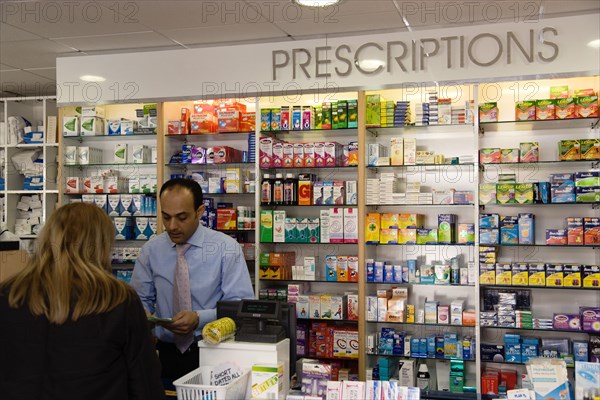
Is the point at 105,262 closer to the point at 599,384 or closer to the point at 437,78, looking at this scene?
the point at 599,384

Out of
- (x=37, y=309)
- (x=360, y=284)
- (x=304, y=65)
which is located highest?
(x=304, y=65)

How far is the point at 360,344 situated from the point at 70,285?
12.0 feet

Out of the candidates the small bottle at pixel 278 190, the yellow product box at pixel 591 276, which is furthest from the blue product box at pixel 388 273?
the yellow product box at pixel 591 276

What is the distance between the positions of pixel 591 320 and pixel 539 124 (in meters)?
1.59

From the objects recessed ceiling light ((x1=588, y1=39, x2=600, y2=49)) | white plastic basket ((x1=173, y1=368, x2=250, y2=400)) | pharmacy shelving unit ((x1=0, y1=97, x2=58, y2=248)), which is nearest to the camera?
white plastic basket ((x1=173, y1=368, x2=250, y2=400))

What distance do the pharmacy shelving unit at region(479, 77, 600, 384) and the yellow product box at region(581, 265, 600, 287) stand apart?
175 millimetres

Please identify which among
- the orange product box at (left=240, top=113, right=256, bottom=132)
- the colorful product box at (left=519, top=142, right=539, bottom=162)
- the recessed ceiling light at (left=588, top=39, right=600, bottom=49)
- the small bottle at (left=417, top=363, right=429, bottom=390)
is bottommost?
the small bottle at (left=417, top=363, right=429, bottom=390)

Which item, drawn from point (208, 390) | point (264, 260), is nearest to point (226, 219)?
point (264, 260)

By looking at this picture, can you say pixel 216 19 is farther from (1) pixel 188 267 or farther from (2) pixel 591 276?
(2) pixel 591 276

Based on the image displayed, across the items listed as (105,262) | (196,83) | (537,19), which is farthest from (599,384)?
(196,83)

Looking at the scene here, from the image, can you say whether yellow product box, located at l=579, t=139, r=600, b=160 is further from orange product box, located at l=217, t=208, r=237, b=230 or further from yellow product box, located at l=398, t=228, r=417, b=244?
orange product box, located at l=217, t=208, r=237, b=230

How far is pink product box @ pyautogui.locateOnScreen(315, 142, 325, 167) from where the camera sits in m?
5.74

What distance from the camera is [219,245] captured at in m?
3.49

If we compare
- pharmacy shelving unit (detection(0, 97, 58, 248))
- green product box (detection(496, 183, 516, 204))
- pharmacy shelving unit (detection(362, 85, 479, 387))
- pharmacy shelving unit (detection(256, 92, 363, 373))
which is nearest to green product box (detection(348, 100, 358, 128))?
pharmacy shelving unit (detection(256, 92, 363, 373))
